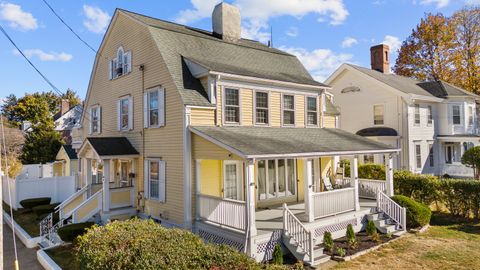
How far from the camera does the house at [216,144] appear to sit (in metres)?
11.0

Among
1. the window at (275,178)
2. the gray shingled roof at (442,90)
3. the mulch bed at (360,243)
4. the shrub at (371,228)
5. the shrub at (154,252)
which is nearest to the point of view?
the shrub at (154,252)

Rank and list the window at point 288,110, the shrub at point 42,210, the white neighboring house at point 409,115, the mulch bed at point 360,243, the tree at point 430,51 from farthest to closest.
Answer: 1. the tree at point 430,51
2. the white neighboring house at point 409,115
3. the shrub at point 42,210
4. the window at point 288,110
5. the mulch bed at point 360,243

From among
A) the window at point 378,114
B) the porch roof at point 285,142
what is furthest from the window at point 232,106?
the window at point 378,114

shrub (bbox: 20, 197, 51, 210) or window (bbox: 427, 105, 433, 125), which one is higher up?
window (bbox: 427, 105, 433, 125)

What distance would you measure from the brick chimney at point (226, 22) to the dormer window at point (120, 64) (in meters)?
4.84

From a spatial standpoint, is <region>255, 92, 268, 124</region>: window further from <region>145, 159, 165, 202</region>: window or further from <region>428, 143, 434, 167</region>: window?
<region>428, 143, 434, 167</region>: window

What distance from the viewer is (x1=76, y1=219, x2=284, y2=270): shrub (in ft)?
20.7

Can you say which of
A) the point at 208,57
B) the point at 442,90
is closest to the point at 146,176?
the point at 208,57

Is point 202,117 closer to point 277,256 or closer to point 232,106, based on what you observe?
point 232,106

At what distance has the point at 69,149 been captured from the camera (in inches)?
887

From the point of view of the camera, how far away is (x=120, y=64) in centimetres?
1648

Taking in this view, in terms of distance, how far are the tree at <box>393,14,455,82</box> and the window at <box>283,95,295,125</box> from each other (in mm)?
28408

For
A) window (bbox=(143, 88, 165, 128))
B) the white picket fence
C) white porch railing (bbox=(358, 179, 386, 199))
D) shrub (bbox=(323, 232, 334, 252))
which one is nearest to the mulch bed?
shrub (bbox=(323, 232, 334, 252))

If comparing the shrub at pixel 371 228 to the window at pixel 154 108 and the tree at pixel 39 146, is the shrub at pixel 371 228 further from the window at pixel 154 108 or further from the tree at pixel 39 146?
the tree at pixel 39 146
